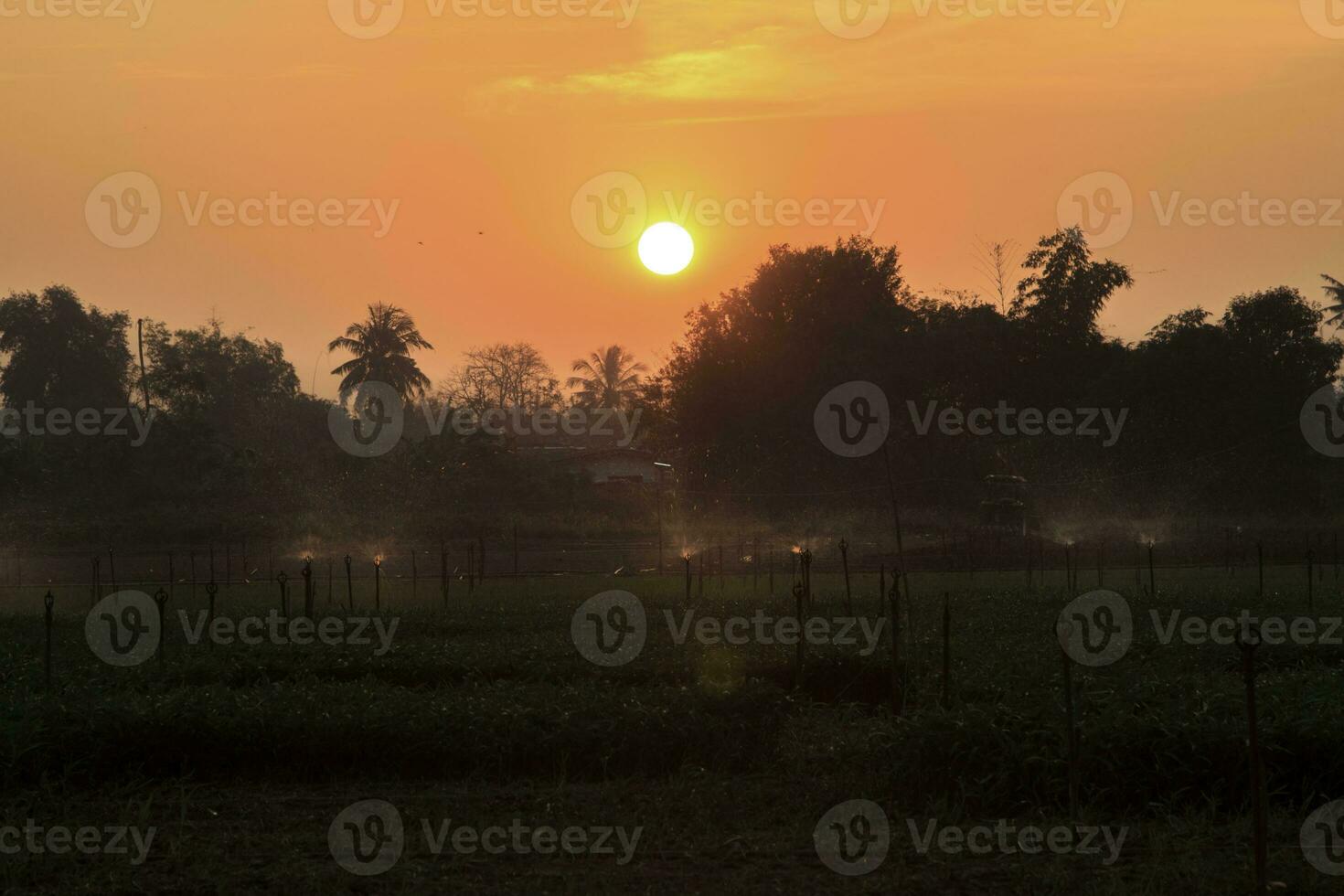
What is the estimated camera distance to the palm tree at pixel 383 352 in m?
56.9

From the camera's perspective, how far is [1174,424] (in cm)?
4456

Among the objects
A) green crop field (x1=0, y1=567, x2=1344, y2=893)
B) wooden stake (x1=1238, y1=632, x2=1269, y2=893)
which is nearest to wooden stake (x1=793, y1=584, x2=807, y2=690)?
green crop field (x1=0, y1=567, x2=1344, y2=893)

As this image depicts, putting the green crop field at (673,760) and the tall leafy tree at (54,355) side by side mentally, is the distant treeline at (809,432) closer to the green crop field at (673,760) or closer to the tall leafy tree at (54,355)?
the tall leafy tree at (54,355)

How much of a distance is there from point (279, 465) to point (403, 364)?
13201 mm

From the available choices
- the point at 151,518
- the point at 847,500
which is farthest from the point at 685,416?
the point at 151,518

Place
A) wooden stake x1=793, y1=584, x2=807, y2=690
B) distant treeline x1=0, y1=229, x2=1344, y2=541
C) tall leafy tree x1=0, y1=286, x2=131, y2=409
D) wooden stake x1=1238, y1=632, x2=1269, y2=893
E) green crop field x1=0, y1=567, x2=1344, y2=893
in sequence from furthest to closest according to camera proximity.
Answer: tall leafy tree x1=0, y1=286, x2=131, y2=409 < distant treeline x1=0, y1=229, x2=1344, y2=541 < wooden stake x1=793, y1=584, x2=807, y2=690 < green crop field x1=0, y1=567, x2=1344, y2=893 < wooden stake x1=1238, y1=632, x2=1269, y2=893

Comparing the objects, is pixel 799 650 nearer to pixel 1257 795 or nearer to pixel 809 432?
pixel 1257 795

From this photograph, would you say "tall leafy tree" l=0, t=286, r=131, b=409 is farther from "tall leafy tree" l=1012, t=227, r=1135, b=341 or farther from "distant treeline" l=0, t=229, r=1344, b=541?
"tall leafy tree" l=1012, t=227, r=1135, b=341

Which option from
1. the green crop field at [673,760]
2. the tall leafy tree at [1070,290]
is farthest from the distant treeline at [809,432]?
the green crop field at [673,760]

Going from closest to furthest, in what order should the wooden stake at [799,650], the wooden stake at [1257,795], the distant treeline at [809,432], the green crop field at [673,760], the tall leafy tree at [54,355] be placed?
1. the wooden stake at [1257,795]
2. the green crop field at [673,760]
3. the wooden stake at [799,650]
4. the distant treeline at [809,432]
5. the tall leafy tree at [54,355]

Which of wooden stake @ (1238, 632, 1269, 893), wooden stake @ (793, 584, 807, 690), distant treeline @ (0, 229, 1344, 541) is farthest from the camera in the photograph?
distant treeline @ (0, 229, 1344, 541)

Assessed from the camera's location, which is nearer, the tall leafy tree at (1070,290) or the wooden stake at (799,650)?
the wooden stake at (799,650)

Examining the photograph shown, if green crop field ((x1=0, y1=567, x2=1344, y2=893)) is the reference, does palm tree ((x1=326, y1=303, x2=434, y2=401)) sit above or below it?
above

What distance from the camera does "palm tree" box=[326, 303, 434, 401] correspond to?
187 ft
